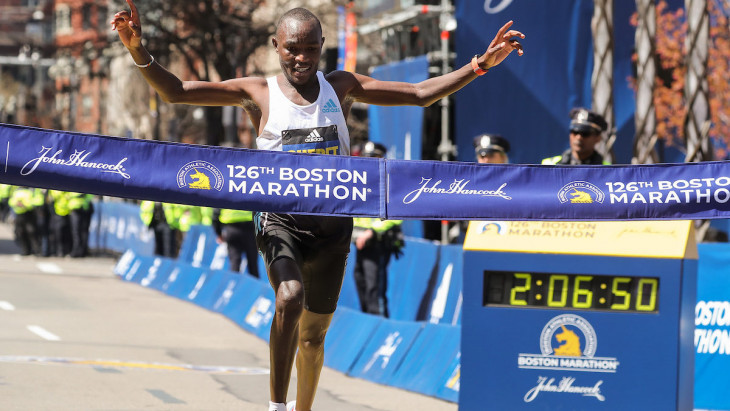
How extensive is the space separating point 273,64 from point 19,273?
29120mm

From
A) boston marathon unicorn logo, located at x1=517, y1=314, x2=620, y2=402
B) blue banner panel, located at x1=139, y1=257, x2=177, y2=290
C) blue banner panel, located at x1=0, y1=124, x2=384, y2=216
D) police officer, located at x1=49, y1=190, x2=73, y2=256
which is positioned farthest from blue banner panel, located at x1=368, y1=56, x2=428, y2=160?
blue banner panel, located at x1=0, y1=124, x2=384, y2=216

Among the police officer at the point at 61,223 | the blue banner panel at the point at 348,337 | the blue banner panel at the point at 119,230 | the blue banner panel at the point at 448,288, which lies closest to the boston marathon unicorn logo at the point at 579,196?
the blue banner panel at the point at 348,337

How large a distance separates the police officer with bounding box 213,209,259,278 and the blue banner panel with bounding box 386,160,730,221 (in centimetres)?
1114

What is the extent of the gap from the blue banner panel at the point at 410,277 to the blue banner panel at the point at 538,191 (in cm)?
678

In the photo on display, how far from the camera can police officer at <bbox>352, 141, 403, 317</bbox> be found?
1402cm

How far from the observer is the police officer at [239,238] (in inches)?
691

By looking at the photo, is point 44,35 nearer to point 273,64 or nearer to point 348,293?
point 273,64

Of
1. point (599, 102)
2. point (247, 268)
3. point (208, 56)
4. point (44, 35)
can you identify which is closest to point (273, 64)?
point (208, 56)

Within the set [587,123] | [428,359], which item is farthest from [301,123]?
[428,359]

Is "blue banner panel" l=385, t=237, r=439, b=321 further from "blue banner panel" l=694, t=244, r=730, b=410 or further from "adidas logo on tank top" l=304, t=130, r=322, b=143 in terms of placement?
"adidas logo on tank top" l=304, t=130, r=322, b=143

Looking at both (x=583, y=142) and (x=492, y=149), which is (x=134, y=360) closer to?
(x=492, y=149)

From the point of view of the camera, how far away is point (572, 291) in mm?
7648

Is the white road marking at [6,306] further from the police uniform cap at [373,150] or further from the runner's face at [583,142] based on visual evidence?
the runner's face at [583,142]

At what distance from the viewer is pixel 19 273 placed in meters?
22.2
